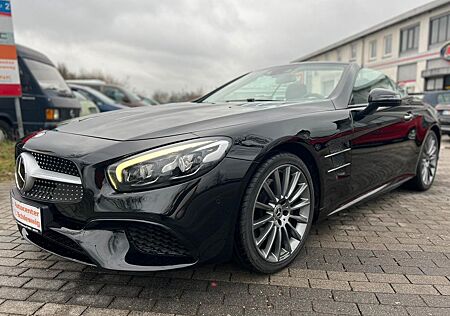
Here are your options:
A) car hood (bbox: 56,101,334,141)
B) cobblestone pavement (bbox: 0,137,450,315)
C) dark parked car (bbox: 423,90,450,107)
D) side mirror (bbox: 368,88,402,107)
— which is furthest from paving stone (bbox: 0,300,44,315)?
dark parked car (bbox: 423,90,450,107)

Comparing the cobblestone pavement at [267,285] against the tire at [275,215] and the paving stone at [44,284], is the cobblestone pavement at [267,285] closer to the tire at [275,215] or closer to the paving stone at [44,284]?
the paving stone at [44,284]

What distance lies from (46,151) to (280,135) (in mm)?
1396

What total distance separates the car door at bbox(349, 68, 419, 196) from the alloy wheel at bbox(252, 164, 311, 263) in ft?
2.21

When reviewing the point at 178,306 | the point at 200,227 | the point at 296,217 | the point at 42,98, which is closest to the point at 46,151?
the point at 200,227

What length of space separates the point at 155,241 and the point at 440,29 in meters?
28.0

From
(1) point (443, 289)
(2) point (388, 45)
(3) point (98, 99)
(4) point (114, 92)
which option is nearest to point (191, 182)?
(1) point (443, 289)

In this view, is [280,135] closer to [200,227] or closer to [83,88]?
[200,227]

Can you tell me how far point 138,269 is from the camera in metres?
1.80

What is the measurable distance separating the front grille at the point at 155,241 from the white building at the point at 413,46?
86.2 ft

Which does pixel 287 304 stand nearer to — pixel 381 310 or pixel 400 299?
pixel 381 310

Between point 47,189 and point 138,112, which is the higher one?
point 138,112

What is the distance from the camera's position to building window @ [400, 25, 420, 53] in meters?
25.8

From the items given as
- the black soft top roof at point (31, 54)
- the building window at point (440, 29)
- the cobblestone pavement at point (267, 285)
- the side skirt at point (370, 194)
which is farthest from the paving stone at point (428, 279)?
the building window at point (440, 29)

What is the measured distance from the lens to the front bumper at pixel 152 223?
1759 mm
